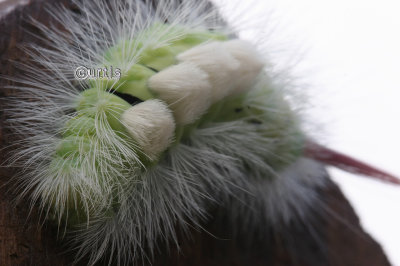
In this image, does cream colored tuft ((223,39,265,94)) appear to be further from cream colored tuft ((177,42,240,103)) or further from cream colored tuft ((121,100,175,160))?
cream colored tuft ((121,100,175,160))

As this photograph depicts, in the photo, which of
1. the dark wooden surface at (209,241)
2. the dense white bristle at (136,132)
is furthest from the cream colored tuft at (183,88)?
the dark wooden surface at (209,241)

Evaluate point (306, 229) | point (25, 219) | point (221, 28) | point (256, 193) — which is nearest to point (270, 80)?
point (221, 28)

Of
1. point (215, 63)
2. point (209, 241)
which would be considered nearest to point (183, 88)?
point (215, 63)

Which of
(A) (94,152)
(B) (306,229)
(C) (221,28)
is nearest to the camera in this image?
(A) (94,152)

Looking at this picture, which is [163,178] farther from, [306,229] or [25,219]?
[306,229]

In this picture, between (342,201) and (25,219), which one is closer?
(25,219)

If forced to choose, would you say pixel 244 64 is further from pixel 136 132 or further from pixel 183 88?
pixel 136 132
